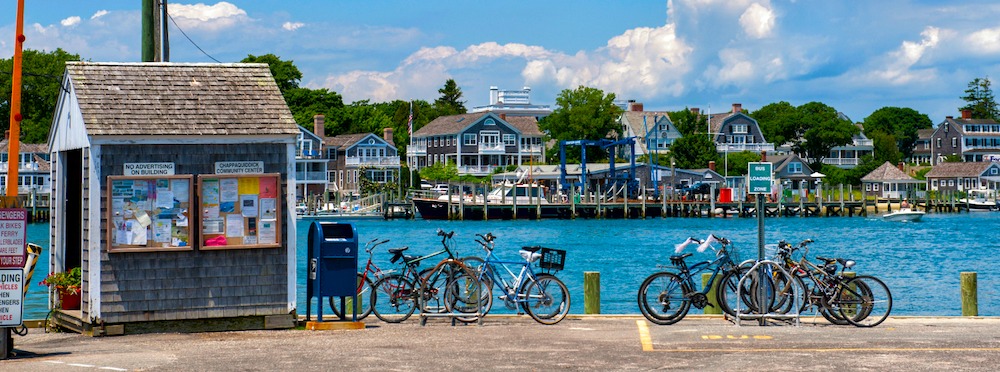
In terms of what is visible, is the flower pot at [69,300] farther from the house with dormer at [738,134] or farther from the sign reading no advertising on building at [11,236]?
the house with dormer at [738,134]

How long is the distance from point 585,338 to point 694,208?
8883cm

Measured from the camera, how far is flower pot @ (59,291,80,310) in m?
16.9

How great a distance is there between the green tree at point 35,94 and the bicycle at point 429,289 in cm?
11405

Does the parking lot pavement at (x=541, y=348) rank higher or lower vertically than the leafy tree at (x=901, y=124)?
lower

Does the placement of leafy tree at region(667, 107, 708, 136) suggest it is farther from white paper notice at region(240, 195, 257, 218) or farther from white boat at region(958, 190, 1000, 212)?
white paper notice at region(240, 195, 257, 218)

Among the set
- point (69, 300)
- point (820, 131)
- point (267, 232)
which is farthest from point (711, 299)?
point (820, 131)

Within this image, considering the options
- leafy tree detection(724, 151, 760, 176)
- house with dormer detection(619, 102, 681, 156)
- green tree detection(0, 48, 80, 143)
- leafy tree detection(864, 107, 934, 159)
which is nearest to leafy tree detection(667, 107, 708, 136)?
house with dormer detection(619, 102, 681, 156)

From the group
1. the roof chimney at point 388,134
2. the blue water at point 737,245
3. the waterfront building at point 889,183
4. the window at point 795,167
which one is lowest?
the blue water at point 737,245

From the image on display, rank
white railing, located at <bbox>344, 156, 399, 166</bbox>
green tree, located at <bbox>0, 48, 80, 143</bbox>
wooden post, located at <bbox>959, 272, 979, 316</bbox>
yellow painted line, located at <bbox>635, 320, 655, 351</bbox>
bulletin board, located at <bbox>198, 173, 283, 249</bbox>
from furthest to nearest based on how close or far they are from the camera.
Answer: green tree, located at <bbox>0, 48, 80, 143</bbox>
white railing, located at <bbox>344, 156, 399, 166</bbox>
wooden post, located at <bbox>959, 272, 979, 316</bbox>
bulletin board, located at <bbox>198, 173, 283, 249</bbox>
yellow painted line, located at <bbox>635, 320, 655, 351</bbox>

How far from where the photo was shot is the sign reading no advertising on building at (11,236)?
13.6 metres

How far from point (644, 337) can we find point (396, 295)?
11.9 ft

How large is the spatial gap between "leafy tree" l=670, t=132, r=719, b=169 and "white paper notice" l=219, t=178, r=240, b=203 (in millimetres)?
112489

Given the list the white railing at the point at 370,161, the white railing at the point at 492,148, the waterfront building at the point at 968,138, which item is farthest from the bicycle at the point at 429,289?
the waterfront building at the point at 968,138

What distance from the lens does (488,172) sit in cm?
12706
